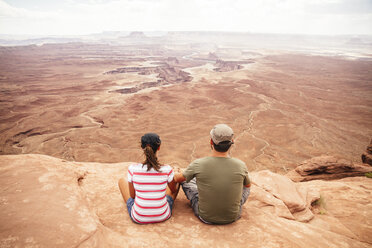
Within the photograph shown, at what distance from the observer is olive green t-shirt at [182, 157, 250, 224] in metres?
2.31

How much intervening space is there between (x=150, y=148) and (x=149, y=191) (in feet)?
1.73

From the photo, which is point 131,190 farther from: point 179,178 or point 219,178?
point 219,178

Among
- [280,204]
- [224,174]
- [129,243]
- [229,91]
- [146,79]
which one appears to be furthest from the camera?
[146,79]

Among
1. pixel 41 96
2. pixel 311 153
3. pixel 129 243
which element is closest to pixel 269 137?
pixel 311 153

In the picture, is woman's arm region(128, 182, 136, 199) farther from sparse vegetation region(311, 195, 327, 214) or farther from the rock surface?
the rock surface

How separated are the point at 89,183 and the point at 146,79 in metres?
47.5

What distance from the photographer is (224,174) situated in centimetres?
230

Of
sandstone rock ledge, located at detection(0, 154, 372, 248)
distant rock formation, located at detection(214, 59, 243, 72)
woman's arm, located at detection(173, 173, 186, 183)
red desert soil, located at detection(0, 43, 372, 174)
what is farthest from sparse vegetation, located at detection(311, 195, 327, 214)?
distant rock formation, located at detection(214, 59, 243, 72)

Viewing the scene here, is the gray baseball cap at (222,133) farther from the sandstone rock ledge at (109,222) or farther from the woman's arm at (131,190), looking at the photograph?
the woman's arm at (131,190)

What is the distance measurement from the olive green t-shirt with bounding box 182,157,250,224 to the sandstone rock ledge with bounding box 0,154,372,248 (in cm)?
23

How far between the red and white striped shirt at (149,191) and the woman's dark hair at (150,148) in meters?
0.07

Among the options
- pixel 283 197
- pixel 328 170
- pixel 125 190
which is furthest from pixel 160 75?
pixel 125 190

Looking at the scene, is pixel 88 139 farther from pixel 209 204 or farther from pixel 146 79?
pixel 146 79

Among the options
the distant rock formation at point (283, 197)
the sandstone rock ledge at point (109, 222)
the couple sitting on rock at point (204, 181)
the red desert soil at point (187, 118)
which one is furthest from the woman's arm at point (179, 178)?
the red desert soil at point (187, 118)
